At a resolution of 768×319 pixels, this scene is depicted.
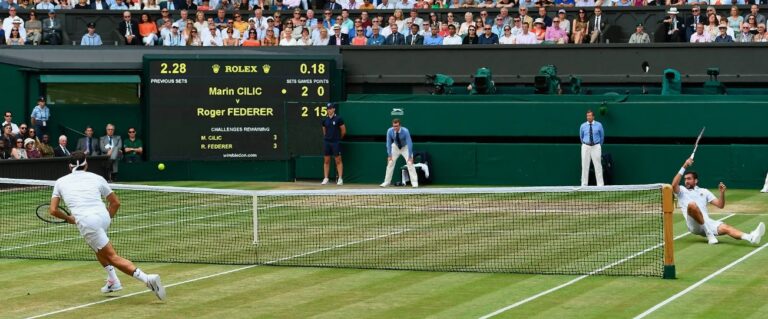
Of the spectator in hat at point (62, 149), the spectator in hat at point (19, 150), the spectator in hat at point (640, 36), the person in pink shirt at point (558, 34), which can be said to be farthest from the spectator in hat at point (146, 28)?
the spectator in hat at point (640, 36)

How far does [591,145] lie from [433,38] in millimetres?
6266

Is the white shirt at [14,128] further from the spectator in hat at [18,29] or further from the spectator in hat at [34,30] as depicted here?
the spectator in hat at [18,29]

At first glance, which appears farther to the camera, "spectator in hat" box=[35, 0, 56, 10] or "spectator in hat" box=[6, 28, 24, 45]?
"spectator in hat" box=[35, 0, 56, 10]

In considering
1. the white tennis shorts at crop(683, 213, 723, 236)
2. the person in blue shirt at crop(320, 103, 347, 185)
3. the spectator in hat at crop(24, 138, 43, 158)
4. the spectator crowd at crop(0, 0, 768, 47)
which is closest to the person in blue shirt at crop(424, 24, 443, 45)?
the spectator crowd at crop(0, 0, 768, 47)

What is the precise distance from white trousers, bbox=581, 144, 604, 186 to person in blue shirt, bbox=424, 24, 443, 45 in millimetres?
5830

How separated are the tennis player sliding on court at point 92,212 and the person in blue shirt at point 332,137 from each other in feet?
60.8

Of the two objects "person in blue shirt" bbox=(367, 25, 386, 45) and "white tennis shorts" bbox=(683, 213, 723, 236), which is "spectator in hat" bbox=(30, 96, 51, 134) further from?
"white tennis shorts" bbox=(683, 213, 723, 236)

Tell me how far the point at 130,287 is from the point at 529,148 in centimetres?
1855

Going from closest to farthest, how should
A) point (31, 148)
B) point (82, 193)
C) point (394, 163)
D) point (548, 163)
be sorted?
point (82, 193) < point (394, 163) < point (548, 163) < point (31, 148)

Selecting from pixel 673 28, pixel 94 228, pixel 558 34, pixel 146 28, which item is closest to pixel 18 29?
pixel 146 28

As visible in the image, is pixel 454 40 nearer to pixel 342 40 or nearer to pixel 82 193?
pixel 342 40

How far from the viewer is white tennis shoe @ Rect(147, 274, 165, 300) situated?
1622cm

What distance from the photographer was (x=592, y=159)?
33.4 metres

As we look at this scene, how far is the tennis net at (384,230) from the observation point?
20.3 m
